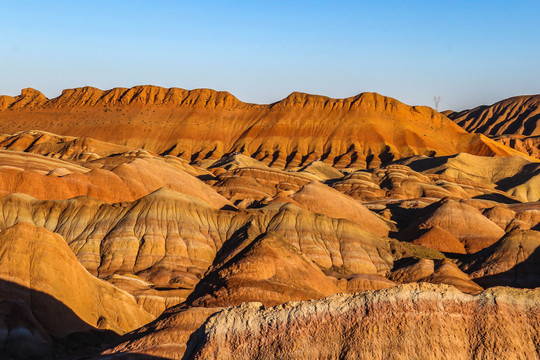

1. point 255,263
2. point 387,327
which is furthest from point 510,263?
point 387,327

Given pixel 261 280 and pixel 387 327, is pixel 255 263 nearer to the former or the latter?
pixel 261 280

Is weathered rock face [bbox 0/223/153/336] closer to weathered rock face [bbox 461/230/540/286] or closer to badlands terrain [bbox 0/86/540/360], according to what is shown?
badlands terrain [bbox 0/86/540/360]

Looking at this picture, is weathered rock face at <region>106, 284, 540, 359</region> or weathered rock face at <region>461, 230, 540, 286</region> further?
weathered rock face at <region>461, 230, 540, 286</region>

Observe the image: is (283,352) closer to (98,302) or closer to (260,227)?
(98,302)

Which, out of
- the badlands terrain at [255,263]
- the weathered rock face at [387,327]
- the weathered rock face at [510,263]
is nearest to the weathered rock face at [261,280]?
the badlands terrain at [255,263]

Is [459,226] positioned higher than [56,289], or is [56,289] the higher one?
[56,289]

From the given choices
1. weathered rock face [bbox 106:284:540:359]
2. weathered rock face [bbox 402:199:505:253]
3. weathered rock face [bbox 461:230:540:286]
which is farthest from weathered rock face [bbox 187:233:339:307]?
weathered rock face [bbox 402:199:505:253]

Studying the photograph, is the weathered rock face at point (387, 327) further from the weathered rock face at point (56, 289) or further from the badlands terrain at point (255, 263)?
the weathered rock face at point (56, 289)
